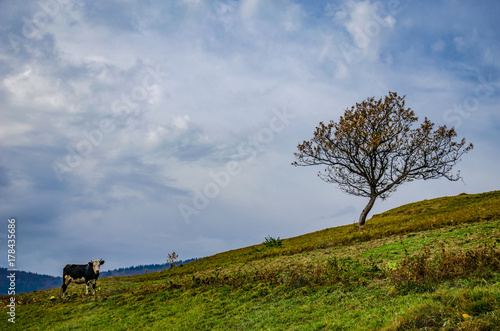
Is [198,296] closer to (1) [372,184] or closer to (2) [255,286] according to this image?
(2) [255,286]

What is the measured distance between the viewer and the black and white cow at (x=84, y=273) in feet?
79.9

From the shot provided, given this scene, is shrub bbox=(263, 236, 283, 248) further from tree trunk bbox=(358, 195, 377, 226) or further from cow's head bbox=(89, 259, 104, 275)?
cow's head bbox=(89, 259, 104, 275)

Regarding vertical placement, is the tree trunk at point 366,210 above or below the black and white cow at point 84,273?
above

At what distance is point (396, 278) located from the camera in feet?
38.3

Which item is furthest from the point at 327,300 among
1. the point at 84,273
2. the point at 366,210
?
the point at 366,210

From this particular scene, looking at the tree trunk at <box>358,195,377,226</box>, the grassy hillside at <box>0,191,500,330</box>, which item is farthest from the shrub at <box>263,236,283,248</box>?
the grassy hillside at <box>0,191,500,330</box>

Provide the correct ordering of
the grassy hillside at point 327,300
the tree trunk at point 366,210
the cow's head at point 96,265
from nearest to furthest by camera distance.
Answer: the grassy hillside at point 327,300 → the cow's head at point 96,265 → the tree trunk at point 366,210

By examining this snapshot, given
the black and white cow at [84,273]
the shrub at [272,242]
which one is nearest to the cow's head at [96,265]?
the black and white cow at [84,273]

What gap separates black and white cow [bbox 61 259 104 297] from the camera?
24.3 metres

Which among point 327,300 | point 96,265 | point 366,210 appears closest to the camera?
point 327,300

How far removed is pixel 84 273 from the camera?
2444cm

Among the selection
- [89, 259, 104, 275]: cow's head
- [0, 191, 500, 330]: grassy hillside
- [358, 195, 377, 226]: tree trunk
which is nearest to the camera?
[0, 191, 500, 330]: grassy hillside

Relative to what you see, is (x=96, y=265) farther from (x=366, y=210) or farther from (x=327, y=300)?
(x=366, y=210)

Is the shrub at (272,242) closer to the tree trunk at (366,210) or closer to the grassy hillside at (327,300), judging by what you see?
the tree trunk at (366,210)
